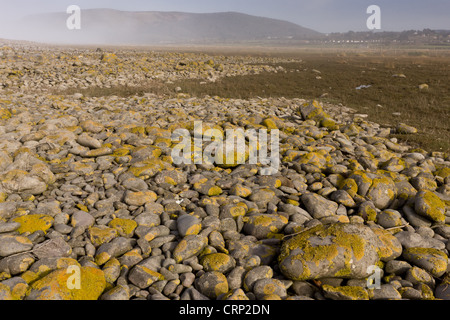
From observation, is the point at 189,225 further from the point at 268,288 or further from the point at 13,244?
the point at 13,244

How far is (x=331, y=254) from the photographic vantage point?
3.48 metres

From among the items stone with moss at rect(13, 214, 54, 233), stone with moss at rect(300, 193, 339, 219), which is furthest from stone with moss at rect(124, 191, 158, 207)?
stone with moss at rect(300, 193, 339, 219)

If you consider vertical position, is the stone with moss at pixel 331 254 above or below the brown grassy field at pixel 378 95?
below

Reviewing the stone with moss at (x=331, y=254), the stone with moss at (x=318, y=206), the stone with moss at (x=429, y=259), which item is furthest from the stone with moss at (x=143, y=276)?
the stone with moss at (x=429, y=259)

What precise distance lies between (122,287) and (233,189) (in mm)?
2925

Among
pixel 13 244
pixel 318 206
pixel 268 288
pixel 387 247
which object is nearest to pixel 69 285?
pixel 13 244

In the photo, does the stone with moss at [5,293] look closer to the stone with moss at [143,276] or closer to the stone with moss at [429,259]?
the stone with moss at [143,276]

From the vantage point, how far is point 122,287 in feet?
10.6

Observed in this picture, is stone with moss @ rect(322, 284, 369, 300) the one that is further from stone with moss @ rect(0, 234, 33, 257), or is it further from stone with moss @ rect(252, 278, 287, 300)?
stone with moss @ rect(0, 234, 33, 257)

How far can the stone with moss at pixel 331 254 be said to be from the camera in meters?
3.43

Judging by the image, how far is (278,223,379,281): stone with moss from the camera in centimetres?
343

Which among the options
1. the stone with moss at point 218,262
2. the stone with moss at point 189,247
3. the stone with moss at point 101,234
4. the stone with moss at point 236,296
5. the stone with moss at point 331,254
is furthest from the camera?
the stone with moss at point 101,234

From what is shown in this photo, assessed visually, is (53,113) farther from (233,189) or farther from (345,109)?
(345,109)

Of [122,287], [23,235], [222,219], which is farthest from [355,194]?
[23,235]
